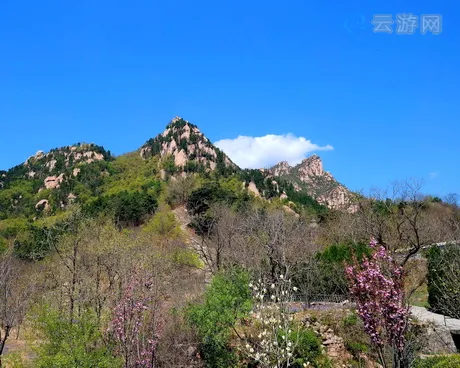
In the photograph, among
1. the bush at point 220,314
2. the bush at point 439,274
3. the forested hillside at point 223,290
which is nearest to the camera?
the forested hillside at point 223,290

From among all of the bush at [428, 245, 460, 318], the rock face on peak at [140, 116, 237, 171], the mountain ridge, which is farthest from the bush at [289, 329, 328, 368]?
the rock face on peak at [140, 116, 237, 171]

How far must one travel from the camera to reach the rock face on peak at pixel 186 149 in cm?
8538

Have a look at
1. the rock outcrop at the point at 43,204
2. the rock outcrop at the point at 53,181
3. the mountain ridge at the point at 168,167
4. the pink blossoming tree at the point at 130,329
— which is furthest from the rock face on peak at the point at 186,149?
the pink blossoming tree at the point at 130,329

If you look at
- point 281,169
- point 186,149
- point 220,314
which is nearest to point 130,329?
point 220,314

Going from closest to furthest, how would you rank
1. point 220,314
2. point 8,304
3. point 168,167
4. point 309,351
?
point 220,314, point 309,351, point 8,304, point 168,167

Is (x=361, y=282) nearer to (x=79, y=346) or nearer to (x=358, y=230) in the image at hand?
(x=79, y=346)

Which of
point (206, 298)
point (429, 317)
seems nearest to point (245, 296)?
point (206, 298)

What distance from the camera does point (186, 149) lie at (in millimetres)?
90250

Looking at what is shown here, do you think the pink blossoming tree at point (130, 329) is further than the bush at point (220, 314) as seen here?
No

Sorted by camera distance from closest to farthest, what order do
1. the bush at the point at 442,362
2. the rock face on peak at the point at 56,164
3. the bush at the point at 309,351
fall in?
1. the bush at the point at 442,362
2. the bush at the point at 309,351
3. the rock face on peak at the point at 56,164

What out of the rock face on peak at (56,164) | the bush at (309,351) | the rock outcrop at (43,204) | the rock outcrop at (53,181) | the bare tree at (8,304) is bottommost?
the bush at (309,351)

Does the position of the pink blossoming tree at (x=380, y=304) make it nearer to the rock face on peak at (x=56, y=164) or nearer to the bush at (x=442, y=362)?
the bush at (x=442, y=362)

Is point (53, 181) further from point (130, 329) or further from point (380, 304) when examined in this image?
point (380, 304)

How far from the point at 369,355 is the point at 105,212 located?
41834 millimetres
